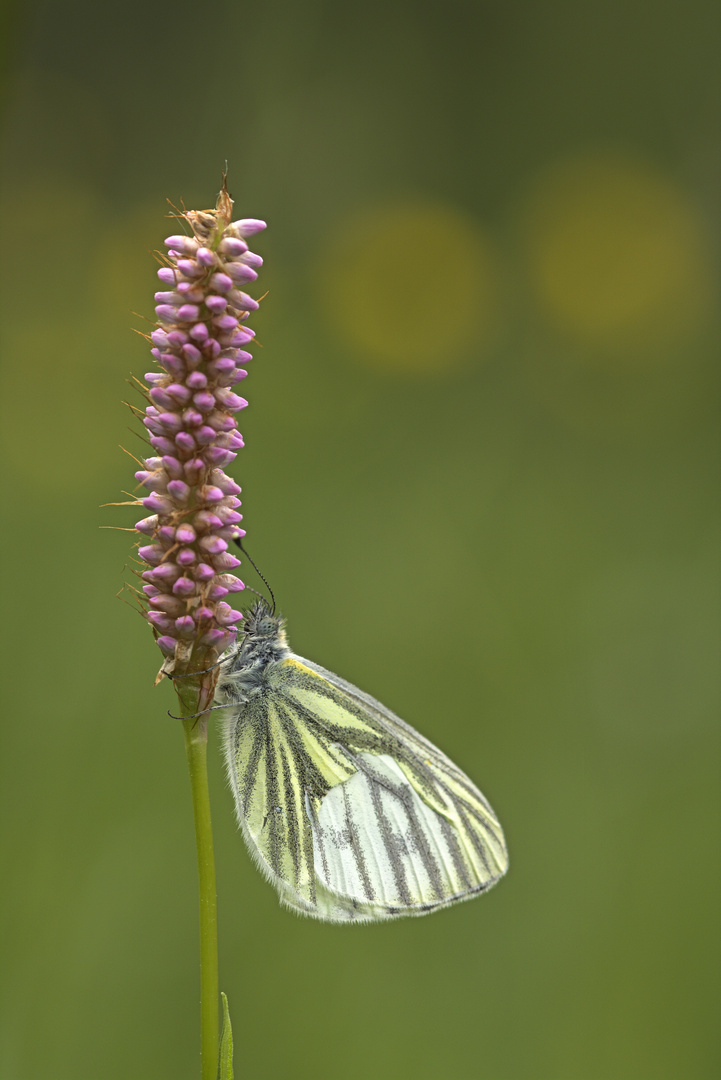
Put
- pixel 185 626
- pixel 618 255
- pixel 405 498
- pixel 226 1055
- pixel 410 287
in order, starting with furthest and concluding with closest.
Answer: pixel 618 255 < pixel 410 287 < pixel 405 498 < pixel 185 626 < pixel 226 1055

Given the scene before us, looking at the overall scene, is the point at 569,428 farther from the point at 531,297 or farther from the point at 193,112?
the point at 193,112

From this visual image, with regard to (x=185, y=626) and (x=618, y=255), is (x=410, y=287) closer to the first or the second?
(x=618, y=255)

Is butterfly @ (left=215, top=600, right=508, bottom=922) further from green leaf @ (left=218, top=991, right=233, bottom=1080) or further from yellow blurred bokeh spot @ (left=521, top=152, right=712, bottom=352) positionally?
yellow blurred bokeh spot @ (left=521, top=152, right=712, bottom=352)

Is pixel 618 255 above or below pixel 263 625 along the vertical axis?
above

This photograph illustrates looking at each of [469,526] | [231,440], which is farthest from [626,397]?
[231,440]

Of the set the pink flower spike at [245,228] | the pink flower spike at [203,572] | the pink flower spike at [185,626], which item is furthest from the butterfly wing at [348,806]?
the pink flower spike at [245,228]

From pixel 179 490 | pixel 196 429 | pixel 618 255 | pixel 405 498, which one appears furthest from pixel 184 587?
pixel 618 255

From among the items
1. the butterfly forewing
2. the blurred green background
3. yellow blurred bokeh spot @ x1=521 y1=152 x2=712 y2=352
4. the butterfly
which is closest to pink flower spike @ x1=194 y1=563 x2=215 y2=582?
the butterfly
